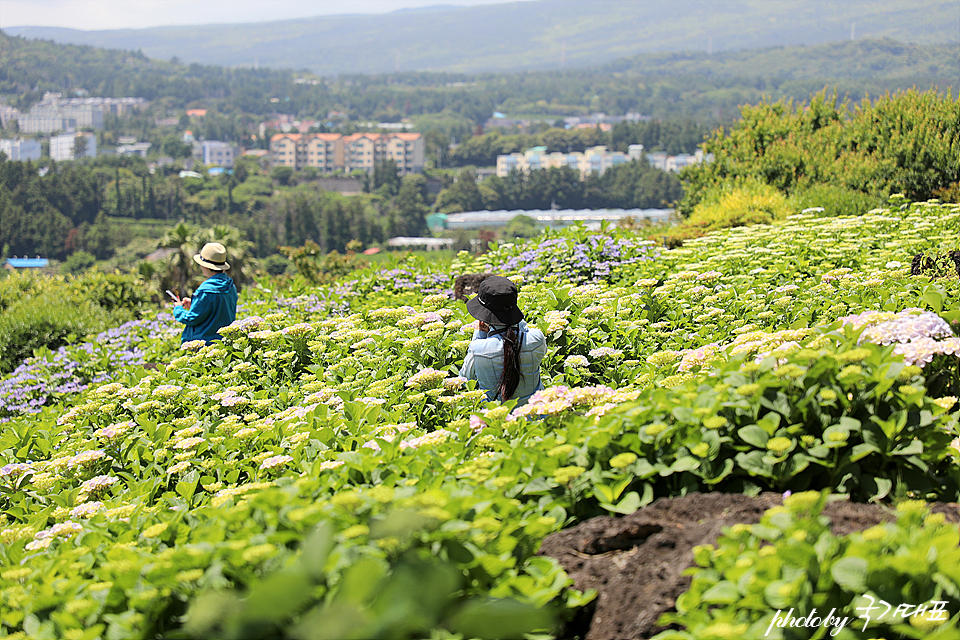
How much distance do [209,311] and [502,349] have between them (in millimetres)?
3096

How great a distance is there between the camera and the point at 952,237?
24.6 ft

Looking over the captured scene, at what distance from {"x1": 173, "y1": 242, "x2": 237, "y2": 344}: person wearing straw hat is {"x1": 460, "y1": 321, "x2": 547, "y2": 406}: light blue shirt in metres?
2.81

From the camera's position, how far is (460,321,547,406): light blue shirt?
416cm

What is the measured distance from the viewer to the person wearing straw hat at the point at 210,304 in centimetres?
619

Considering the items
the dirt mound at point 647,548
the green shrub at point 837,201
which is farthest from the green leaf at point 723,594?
the green shrub at point 837,201

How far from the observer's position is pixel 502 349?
414 cm

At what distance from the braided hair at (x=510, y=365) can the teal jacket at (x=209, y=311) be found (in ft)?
9.57

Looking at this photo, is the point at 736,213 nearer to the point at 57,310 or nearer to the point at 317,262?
the point at 317,262

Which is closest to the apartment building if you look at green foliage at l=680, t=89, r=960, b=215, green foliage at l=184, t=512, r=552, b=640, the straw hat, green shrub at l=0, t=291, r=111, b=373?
green foliage at l=680, t=89, r=960, b=215

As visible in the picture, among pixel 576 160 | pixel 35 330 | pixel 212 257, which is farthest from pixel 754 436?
pixel 576 160

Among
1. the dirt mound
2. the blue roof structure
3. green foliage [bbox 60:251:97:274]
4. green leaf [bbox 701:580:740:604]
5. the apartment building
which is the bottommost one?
green foliage [bbox 60:251:97:274]

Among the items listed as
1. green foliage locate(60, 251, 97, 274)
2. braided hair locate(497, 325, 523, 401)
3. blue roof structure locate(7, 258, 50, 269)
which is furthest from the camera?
green foliage locate(60, 251, 97, 274)

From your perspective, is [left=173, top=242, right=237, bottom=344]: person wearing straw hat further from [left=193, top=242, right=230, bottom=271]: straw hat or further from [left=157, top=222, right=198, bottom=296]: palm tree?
[left=157, top=222, right=198, bottom=296]: palm tree

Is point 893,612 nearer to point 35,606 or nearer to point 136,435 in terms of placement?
point 35,606
